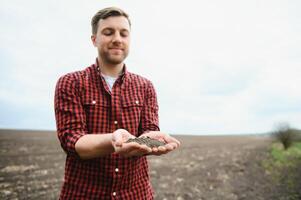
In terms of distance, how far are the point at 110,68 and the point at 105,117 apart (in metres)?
0.39

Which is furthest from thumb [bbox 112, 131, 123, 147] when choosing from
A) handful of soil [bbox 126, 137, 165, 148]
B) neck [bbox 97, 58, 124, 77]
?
neck [bbox 97, 58, 124, 77]

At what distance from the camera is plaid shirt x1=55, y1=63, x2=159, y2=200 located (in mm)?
2332

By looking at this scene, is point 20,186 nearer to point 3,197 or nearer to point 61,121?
point 3,197

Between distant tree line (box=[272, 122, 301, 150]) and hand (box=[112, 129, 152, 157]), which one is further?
distant tree line (box=[272, 122, 301, 150])

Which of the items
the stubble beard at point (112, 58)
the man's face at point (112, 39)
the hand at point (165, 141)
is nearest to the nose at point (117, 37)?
the man's face at point (112, 39)

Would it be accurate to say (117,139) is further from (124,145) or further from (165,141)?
(165,141)

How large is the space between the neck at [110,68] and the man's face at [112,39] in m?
0.06

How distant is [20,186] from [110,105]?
8.40m

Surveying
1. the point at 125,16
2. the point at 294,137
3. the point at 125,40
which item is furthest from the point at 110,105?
the point at 294,137

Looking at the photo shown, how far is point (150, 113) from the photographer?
2.64 m

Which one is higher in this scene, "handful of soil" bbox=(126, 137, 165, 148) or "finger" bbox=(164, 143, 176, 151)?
"handful of soil" bbox=(126, 137, 165, 148)

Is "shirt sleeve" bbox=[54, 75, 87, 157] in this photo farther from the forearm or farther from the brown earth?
the brown earth

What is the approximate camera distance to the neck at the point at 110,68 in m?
2.56

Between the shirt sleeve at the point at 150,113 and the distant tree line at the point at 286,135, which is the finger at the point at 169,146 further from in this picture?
the distant tree line at the point at 286,135
